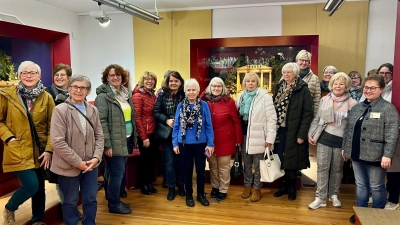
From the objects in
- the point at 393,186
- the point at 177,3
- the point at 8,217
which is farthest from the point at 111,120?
the point at 177,3

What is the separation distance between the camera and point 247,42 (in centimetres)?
583

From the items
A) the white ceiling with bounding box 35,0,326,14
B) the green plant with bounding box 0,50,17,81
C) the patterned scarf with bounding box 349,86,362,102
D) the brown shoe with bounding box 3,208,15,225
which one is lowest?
the brown shoe with bounding box 3,208,15,225

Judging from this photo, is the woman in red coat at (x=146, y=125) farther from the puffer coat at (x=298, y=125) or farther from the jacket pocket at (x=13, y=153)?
the puffer coat at (x=298, y=125)

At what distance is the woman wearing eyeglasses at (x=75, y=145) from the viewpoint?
2.43 metres

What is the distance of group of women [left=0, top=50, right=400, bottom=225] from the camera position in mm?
2555

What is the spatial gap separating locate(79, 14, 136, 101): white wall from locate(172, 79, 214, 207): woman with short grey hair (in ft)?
12.3

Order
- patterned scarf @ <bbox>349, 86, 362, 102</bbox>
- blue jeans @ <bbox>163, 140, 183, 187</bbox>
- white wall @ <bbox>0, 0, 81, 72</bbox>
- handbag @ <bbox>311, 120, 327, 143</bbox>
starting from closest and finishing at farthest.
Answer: handbag @ <bbox>311, 120, 327, 143</bbox> → blue jeans @ <bbox>163, 140, 183, 187</bbox> → patterned scarf @ <bbox>349, 86, 362, 102</bbox> → white wall @ <bbox>0, 0, 81, 72</bbox>

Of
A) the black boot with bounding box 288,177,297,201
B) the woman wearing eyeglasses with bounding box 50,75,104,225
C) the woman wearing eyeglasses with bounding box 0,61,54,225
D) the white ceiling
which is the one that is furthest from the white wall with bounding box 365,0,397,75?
the woman wearing eyeglasses with bounding box 0,61,54,225

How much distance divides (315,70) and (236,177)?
2.54 m

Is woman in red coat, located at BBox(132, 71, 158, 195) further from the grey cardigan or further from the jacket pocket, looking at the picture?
the grey cardigan

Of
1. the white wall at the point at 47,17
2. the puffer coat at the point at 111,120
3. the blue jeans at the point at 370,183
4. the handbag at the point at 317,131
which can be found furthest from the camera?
the white wall at the point at 47,17

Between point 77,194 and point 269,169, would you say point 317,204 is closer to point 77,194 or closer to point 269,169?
point 269,169

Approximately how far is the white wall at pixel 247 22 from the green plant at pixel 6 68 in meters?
3.58

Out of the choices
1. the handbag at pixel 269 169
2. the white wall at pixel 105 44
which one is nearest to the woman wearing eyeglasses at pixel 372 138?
the handbag at pixel 269 169
